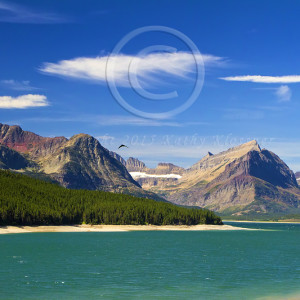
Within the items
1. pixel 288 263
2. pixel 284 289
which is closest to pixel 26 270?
pixel 284 289

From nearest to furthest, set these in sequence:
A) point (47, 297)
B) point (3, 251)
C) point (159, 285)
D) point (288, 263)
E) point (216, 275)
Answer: point (47, 297) < point (159, 285) < point (216, 275) < point (288, 263) < point (3, 251)

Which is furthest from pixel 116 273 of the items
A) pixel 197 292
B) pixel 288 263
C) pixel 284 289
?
pixel 288 263

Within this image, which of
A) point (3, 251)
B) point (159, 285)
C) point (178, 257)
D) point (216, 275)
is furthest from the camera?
point (3, 251)

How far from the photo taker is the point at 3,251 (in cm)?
14838

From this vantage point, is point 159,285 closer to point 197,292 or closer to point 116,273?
point 197,292

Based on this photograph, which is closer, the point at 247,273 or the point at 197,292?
the point at 197,292

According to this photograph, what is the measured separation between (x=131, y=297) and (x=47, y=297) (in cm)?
1263

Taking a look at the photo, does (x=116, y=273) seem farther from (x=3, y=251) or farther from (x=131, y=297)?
(x=3, y=251)

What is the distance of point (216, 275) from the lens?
97.8 metres

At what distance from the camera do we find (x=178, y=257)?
5423 inches

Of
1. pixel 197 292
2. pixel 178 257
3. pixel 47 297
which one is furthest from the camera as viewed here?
pixel 178 257

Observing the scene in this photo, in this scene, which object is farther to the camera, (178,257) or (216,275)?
(178,257)

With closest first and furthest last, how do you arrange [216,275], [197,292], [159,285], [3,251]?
[197,292]
[159,285]
[216,275]
[3,251]

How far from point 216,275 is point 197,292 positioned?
22.4m
